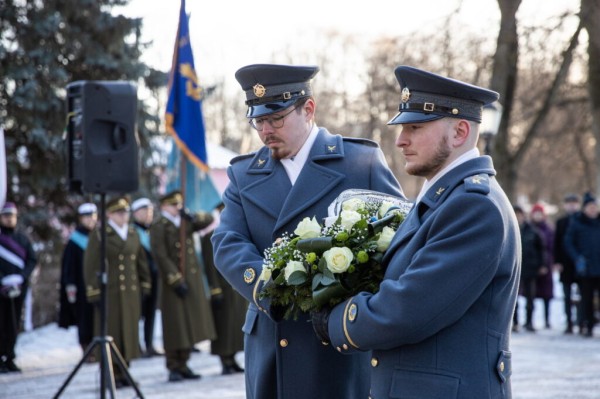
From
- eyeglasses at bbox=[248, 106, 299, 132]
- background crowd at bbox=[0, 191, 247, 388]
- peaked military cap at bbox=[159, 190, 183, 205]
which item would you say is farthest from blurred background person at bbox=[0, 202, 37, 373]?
eyeglasses at bbox=[248, 106, 299, 132]

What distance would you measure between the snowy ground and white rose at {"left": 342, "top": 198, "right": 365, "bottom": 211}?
5344 mm

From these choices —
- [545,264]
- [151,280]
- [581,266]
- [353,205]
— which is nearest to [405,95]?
[353,205]

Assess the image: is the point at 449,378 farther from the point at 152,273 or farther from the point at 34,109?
the point at 34,109

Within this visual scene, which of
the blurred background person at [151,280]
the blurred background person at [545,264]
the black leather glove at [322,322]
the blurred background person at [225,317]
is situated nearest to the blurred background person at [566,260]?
the blurred background person at [545,264]

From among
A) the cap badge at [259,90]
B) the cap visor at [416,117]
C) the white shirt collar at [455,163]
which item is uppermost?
the cap badge at [259,90]

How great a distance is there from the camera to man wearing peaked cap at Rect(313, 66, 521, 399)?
305 cm

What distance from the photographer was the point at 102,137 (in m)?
7.47

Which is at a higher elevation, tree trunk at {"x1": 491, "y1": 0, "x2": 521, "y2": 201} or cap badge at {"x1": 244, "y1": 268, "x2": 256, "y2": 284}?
tree trunk at {"x1": 491, "y1": 0, "x2": 521, "y2": 201}

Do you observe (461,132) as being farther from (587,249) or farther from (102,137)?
(587,249)

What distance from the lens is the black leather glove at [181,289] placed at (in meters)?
11.1

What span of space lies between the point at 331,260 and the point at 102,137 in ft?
14.5

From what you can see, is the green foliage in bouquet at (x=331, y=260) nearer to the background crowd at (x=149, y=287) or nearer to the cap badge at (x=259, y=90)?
the cap badge at (x=259, y=90)

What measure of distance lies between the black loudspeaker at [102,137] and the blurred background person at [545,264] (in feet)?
33.2

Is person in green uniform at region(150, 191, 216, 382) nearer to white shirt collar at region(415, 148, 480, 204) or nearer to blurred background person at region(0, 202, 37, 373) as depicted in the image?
blurred background person at region(0, 202, 37, 373)
